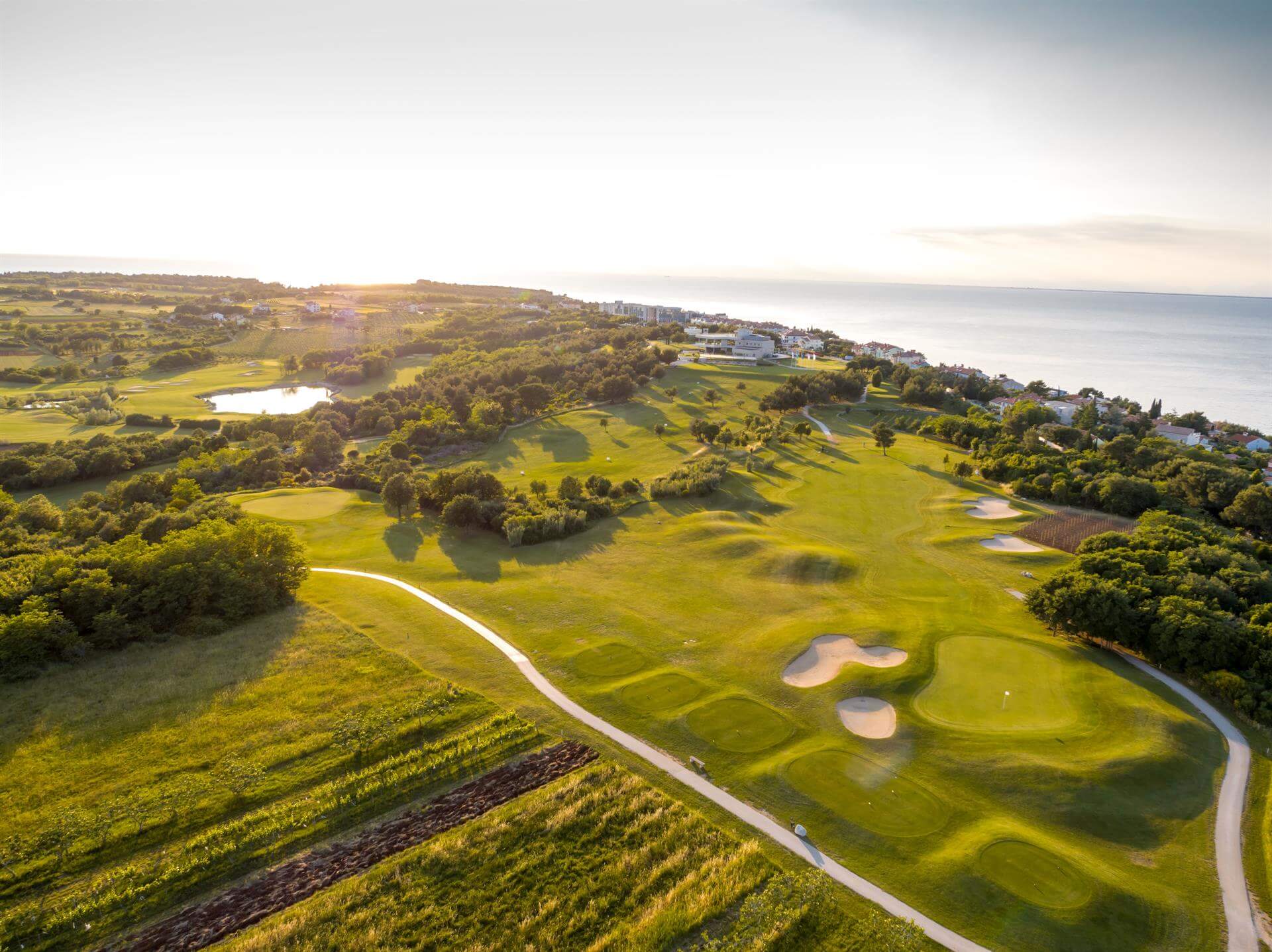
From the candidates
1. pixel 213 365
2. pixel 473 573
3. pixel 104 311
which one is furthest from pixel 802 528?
pixel 104 311

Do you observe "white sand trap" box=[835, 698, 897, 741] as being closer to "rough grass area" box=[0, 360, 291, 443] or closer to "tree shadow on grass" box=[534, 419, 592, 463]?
"tree shadow on grass" box=[534, 419, 592, 463]

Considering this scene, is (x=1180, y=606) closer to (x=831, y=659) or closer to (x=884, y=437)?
(x=831, y=659)

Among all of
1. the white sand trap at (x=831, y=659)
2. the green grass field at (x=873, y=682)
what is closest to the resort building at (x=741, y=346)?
the green grass field at (x=873, y=682)

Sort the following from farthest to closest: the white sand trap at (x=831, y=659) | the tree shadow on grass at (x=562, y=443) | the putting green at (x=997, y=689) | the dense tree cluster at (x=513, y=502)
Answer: the tree shadow on grass at (x=562, y=443)
the dense tree cluster at (x=513, y=502)
the white sand trap at (x=831, y=659)
the putting green at (x=997, y=689)

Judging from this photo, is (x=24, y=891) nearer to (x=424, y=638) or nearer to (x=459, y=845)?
(x=459, y=845)

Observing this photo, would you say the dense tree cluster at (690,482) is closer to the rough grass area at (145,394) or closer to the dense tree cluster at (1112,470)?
the dense tree cluster at (1112,470)

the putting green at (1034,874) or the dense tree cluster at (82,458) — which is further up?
the dense tree cluster at (82,458)
